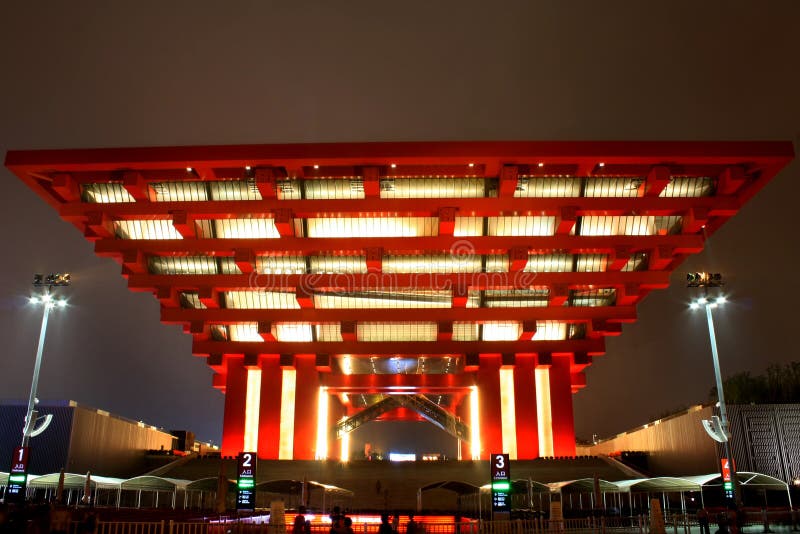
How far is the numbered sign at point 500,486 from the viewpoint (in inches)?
1011

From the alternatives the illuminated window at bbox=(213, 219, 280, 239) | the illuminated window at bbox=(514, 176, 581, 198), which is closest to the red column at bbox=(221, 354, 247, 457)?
the illuminated window at bbox=(213, 219, 280, 239)

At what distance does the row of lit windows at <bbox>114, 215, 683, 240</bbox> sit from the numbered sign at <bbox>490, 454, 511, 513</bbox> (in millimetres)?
25504

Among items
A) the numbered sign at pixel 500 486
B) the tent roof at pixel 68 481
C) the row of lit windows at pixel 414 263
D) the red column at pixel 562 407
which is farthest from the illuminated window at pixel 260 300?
the numbered sign at pixel 500 486

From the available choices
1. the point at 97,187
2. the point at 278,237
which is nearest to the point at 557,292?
the point at 278,237

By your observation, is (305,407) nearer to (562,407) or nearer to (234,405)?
(234,405)

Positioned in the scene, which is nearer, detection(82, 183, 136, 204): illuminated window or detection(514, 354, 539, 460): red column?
detection(82, 183, 136, 204): illuminated window

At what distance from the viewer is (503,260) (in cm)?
5247

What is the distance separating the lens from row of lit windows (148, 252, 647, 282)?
52.2 m

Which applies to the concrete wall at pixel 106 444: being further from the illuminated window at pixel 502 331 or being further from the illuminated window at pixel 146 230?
the illuminated window at pixel 502 331

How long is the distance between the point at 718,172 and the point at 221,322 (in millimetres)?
37319

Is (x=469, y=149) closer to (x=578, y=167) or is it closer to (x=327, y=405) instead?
(x=578, y=167)

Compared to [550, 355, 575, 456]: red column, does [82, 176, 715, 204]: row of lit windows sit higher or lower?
higher

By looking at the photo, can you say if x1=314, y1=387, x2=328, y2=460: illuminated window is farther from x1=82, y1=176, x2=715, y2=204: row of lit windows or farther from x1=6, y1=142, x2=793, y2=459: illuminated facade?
x1=82, y1=176, x2=715, y2=204: row of lit windows

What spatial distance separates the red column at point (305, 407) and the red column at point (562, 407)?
19453 millimetres
